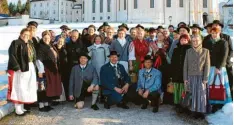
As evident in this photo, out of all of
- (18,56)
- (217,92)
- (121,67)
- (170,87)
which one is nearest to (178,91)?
(170,87)

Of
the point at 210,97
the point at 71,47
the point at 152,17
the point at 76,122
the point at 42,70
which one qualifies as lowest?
the point at 76,122

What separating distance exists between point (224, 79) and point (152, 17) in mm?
41123

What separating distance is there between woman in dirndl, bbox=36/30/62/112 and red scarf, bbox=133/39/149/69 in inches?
77.6

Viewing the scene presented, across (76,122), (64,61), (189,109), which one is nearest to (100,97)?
(64,61)

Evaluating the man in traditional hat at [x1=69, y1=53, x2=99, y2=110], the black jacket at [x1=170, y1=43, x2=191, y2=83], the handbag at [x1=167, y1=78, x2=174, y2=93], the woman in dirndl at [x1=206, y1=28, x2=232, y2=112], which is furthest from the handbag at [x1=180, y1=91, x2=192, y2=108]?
the man in traditional hat at [x1=69, y1=53, x2=99, y2=110]

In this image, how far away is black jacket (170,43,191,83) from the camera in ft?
22.2

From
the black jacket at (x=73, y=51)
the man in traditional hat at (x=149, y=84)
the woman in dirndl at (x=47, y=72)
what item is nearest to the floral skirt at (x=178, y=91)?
the man in traditional hat at (x=149, y=84)

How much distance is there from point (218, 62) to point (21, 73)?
13.5 ft

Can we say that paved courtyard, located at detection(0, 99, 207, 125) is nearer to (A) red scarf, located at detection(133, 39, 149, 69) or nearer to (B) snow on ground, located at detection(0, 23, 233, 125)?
(B) snow on ground, located at detection(0, 23, 233, 125)

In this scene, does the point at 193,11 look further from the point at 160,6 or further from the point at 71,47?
the point at 71,47

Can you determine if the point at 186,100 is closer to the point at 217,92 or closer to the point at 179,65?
the point at 217,92

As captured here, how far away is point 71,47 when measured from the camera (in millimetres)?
7824

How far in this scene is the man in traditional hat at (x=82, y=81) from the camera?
7.43 metres

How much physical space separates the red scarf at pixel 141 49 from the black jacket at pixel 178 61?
3.31 feet
